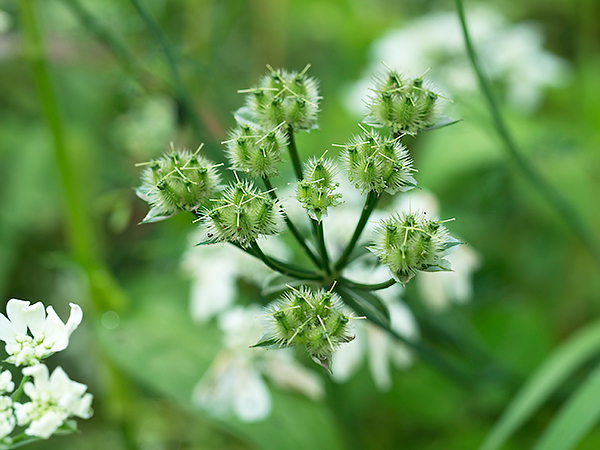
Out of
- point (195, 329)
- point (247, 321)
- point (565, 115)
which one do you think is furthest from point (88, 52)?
point (565, 115)

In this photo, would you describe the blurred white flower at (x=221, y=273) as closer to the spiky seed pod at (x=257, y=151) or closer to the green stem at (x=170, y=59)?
the green stem at (x=170, y=59)

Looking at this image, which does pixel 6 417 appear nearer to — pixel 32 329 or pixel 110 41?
pixel 32 329

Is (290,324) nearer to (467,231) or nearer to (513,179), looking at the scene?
(467,231)

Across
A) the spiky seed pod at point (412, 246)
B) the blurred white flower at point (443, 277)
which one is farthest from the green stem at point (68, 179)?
the spiky seed pod at point (412, 246)

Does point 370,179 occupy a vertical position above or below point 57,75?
below

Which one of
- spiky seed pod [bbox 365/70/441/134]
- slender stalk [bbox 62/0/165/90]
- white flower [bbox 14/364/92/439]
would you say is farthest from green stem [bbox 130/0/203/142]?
white flower [bbox 14/364/92/439]

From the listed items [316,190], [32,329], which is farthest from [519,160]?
[32,329]
